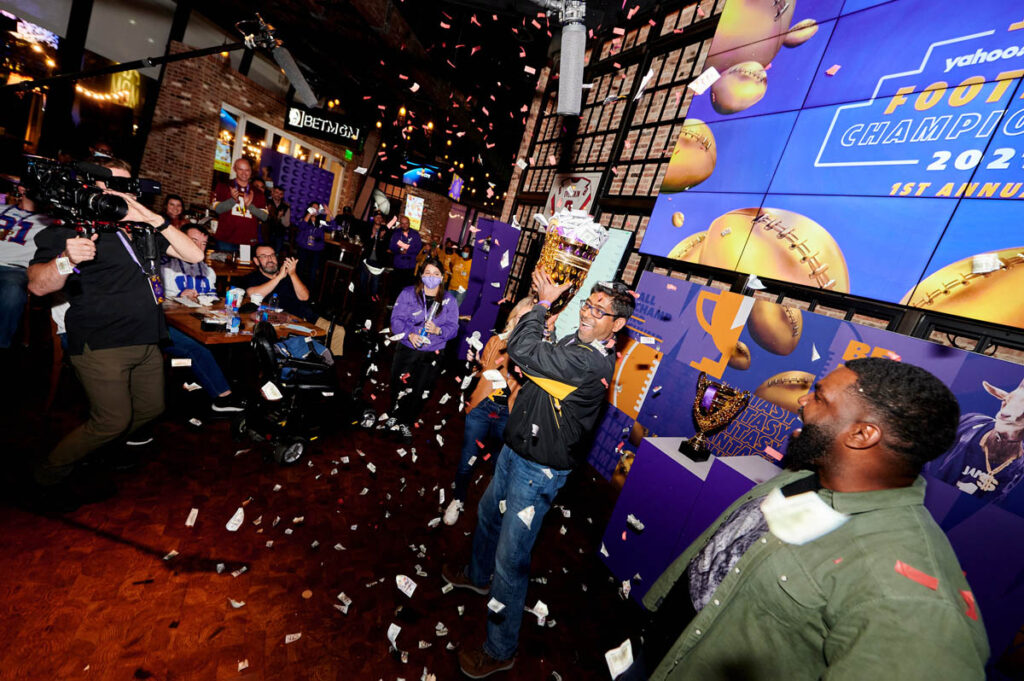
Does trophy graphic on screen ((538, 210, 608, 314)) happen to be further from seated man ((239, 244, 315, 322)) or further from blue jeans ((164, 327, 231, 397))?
blue jeans ((164, 327, 231, 397))

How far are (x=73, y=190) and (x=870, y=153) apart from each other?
5.48 meters

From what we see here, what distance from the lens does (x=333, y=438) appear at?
4.29 meters

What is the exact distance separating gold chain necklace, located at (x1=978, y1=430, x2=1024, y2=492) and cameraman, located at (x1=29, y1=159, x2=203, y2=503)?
550cm

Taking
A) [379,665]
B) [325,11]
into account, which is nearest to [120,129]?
[325,11]

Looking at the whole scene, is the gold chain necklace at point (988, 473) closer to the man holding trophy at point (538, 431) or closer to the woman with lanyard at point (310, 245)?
the man holding trophy at point (538, 431)

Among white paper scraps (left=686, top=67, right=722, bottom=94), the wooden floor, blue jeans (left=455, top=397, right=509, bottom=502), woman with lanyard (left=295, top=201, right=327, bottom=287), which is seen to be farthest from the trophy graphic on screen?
woman with lanyard (left=295, top=201, right=327, bottom=287)

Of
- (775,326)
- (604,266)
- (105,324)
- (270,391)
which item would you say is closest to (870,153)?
(775,326)

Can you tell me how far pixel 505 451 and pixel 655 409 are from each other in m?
2.49

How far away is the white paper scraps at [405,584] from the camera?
9.14 ft

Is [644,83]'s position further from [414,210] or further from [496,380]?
[414,210]

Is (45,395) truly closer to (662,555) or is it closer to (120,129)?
(662,555)

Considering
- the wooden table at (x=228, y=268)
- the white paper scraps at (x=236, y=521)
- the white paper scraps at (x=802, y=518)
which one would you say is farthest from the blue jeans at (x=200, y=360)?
the white paper scraps at (x=802, y=518)

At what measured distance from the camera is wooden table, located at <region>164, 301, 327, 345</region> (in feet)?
11.7

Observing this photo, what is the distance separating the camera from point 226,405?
13.4ft
